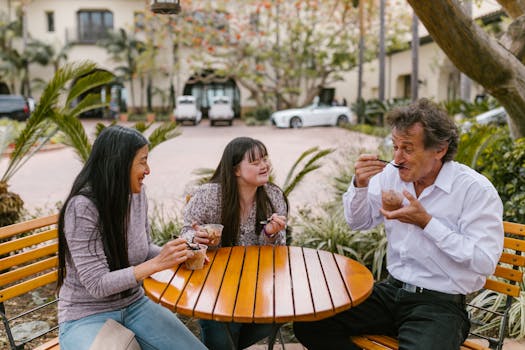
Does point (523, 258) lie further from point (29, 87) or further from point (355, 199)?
point (29, 87)

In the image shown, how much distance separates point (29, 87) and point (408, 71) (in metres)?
24.0

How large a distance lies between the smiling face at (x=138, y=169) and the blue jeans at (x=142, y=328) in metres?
0.59

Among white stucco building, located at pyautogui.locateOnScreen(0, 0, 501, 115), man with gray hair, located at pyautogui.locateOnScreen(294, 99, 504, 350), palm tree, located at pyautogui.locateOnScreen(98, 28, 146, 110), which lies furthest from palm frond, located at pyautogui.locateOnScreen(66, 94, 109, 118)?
palm tree, located at pyautogui.locateOnScreen(98, 28, 146, 110)

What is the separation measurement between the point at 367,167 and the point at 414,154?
27 centimetres

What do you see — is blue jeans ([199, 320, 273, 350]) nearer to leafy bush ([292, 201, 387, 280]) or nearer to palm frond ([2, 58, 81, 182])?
leafy bush ([292, 201, 387, 280])

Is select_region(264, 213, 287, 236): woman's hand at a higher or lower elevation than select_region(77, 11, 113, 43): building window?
lower

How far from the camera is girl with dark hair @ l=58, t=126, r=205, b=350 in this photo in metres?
2.20

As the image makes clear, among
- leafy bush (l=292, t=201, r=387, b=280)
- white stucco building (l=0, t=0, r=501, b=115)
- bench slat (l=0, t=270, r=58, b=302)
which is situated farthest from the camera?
white stucco building (l=0, t=0, r=501, b=115)

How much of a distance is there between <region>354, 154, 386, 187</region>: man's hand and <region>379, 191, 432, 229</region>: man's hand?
1.21ft

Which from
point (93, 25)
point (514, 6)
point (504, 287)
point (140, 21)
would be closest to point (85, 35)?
point (93, 25)

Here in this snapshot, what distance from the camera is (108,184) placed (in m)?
2.24

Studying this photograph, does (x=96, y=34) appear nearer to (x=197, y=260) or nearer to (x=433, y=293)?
(x=197, y=260)

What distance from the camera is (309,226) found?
4965 millimetres

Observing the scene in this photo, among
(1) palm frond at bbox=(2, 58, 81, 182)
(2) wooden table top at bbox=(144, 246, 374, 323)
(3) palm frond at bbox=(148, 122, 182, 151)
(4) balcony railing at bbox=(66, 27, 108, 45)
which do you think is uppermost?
(4) balcony railing at bbox=(66, 27, 108, 45)
